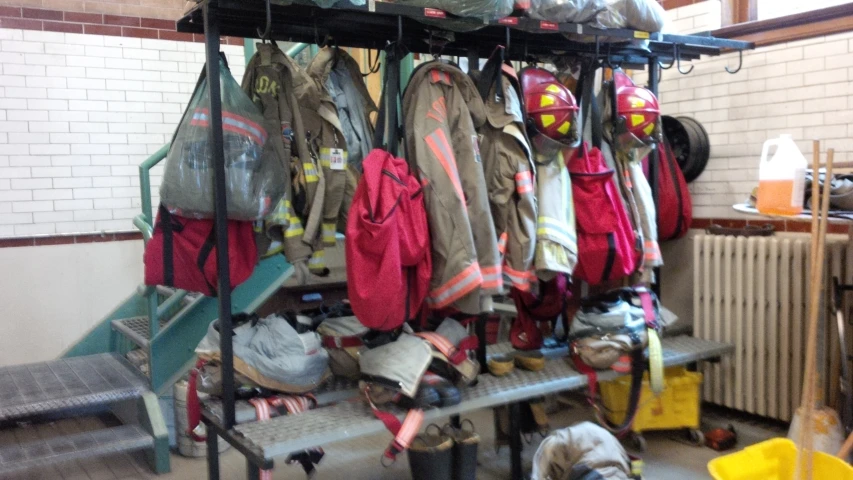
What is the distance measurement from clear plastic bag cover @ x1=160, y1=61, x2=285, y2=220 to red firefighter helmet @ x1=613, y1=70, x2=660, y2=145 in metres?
1.70

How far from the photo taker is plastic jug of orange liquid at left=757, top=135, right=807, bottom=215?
8.50 feet

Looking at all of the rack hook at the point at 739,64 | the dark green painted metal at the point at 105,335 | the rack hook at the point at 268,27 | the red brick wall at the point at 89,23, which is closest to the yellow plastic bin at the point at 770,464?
the rack hook at the point at 739,64

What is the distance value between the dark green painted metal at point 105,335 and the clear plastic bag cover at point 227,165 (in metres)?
2.77

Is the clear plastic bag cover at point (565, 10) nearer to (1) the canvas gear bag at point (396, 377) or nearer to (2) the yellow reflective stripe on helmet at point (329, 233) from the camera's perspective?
(2) the yellow reflective stripe on helmet at point (329, 233)

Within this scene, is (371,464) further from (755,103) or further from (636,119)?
(755,103)

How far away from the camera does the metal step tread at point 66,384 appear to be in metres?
3.59

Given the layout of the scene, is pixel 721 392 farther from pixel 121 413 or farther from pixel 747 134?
pixel 121 413

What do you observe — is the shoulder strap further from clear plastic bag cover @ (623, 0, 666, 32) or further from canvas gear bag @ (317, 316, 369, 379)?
clear plastic bag cover @ (623, 0, 666, 32)

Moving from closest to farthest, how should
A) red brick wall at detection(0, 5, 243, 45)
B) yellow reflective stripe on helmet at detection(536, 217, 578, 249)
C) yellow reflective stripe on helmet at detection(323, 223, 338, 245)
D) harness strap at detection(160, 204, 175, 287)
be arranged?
1. harness strap at detection(160, 204, 175, 287)
2. yellow reflective stripe on helmet at detection(323, 223, 338, 245)
3. yellow reflective stripe on helmet at detection(536, 217, 578, 249)
4. red brick wall at detection(0, 5, 243, 45)

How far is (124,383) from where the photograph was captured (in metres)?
3.92

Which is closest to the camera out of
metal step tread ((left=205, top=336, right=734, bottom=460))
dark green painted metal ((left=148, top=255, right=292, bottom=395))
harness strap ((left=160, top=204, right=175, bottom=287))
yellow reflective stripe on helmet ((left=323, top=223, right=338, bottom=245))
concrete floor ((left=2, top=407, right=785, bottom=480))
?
metal step tread ((left=205, top=336, right=734, bottom=460))

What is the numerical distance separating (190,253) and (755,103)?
3009 mm

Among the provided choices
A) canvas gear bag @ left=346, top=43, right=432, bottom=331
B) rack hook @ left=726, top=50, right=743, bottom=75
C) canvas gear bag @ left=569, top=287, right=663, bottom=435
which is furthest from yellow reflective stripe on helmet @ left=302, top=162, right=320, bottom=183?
rack hook @ left=726, top=50, right=743, bottom=75

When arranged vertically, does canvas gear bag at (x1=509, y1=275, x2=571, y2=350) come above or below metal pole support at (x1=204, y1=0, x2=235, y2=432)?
below
